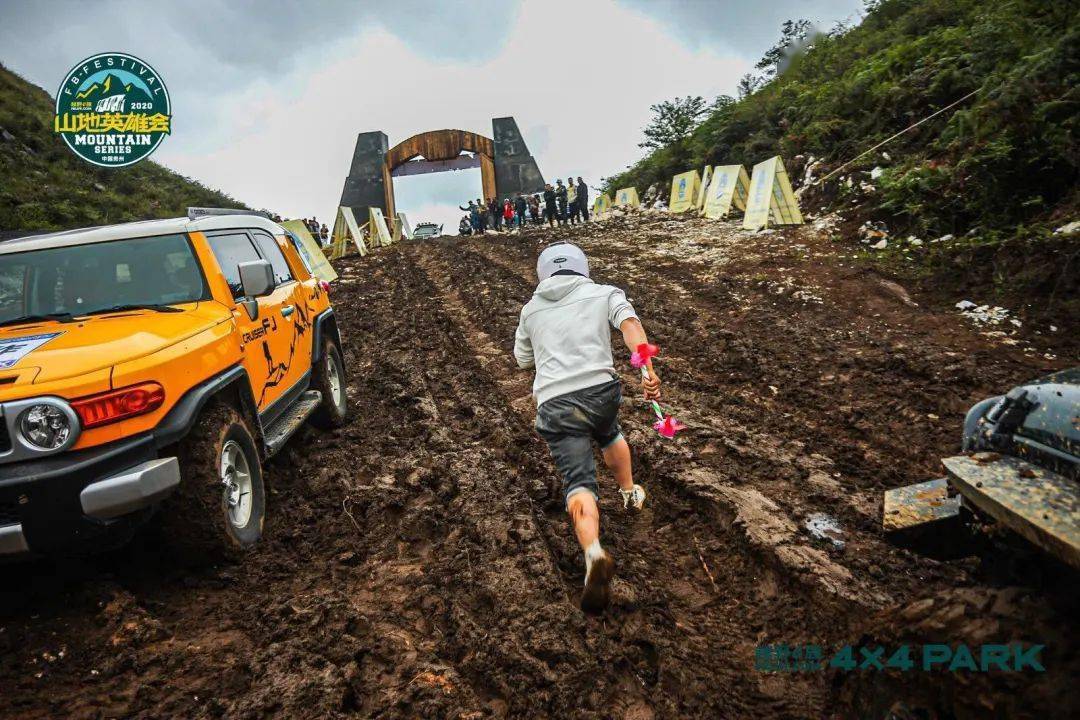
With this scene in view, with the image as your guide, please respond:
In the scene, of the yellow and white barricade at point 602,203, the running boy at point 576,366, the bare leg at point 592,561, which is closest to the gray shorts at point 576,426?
the running boy at point 576,366

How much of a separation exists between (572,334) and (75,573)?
295cm

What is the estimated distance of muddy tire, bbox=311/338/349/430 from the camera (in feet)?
18.9

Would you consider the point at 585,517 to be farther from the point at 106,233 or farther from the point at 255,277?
the point at 106,233

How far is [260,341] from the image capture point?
443cm

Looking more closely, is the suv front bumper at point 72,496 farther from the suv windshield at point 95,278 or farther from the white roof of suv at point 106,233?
the white roof of suv at point 106,233

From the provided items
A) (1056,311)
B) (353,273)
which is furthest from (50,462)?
(353,273)

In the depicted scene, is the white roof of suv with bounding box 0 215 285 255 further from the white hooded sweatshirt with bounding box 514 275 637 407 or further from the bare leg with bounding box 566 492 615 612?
the bare leg with bounding box 566 492 615 612

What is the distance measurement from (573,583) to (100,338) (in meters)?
2.83

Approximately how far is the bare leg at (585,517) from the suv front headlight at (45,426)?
2.37 m

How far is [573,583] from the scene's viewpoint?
3.29 meters

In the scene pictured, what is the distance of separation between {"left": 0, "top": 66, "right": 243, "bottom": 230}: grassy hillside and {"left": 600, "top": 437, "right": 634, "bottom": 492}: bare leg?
18655mm

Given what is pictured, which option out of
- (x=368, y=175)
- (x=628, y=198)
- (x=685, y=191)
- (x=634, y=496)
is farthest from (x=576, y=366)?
(x=368, y=175)

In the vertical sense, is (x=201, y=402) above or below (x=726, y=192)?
below

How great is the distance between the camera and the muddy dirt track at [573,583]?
240 centimetres
